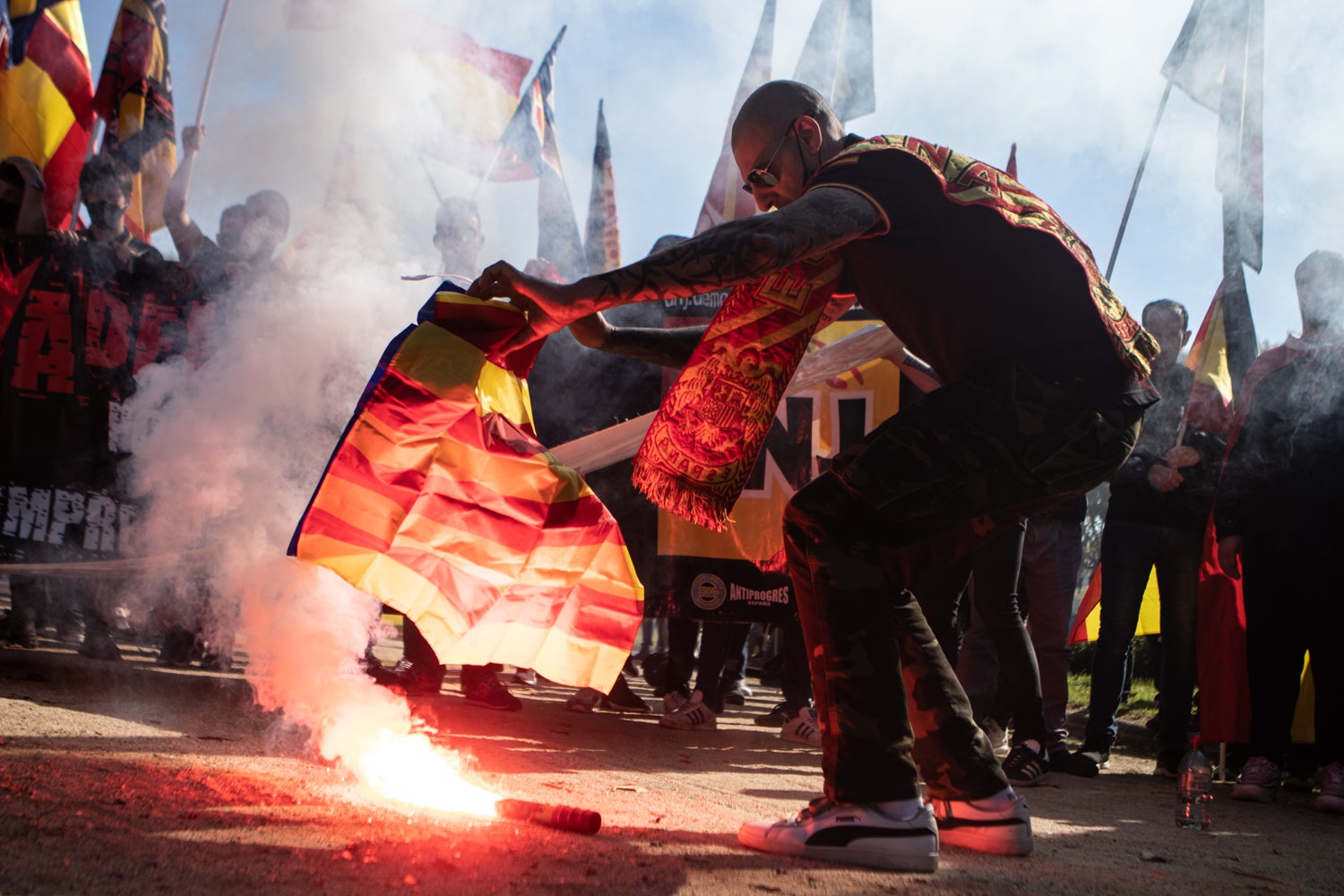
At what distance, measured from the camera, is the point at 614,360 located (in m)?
6.15

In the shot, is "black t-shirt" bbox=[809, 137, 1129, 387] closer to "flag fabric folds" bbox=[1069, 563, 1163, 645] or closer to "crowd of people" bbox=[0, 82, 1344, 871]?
"crowd of people" bbox=[0, 82, 1344, 871]

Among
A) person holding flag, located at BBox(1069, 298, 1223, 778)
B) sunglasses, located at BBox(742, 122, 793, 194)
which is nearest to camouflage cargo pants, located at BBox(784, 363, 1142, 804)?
sunglasses, located at BBox(742, 122, 793, 194)

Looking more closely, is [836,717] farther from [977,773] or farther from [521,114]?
[521,114]

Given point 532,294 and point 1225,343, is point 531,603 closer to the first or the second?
point 532,294

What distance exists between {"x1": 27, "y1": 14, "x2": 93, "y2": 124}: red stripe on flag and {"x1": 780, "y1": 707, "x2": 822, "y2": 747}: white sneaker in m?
6.32

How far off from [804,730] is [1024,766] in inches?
51.5

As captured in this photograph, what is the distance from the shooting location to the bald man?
2.35m

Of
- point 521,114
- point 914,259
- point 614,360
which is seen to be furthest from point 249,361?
point 521,114

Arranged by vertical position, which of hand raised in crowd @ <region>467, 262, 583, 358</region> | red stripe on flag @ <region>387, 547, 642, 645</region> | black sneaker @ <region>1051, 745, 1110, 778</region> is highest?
hand raised in crowd @ <region>467, 262, 583, 358</region>

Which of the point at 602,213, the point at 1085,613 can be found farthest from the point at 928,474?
the point at 602,213

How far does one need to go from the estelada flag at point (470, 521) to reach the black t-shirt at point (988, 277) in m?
1.29

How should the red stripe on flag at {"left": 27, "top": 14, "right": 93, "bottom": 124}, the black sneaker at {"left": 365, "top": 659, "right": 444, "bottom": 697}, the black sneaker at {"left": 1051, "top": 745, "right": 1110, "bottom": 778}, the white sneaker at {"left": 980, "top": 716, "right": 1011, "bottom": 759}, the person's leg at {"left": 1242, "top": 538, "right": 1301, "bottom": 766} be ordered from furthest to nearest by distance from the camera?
the red stripe on flag at {"left": 27, "top": 14, "right": 93, "bottom": 124}
the white sneaker at {"left": 980, "top": 716, "right": 1011, "bottom": 759}
the black sneaker at {"left": 365, "top": 659, "right": 444, "bottom": 697}
the black sneaker at {"left": 1051, "top": 745, "right": 1110, "bottom": 778}
the person's leg at {"left": 1242, "top": 538, "right": 1301, "bottom": 766}

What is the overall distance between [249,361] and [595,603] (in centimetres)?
196

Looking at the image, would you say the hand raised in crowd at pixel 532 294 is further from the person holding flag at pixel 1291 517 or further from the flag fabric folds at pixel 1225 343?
the flag fabric folds at pixel 1225 343
